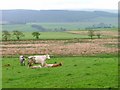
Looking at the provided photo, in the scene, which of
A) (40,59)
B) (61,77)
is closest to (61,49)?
(40,59)

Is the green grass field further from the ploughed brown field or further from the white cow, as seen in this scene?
the ploughed brown field

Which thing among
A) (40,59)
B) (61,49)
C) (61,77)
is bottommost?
(61,49)

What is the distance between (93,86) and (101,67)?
780cm

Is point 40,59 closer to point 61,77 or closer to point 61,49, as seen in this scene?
point 61,77

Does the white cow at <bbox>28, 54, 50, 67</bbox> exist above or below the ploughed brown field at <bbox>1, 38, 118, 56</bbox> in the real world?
above

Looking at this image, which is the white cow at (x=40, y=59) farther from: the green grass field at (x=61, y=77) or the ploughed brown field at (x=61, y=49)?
the ploughed brown field at (x=61, y=49)

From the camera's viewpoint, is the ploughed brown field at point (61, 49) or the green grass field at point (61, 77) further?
the ploughed brown field at point (61, 49)

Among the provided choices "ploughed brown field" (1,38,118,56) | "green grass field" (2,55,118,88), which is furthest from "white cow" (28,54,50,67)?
"ploughed brown field" (1,38,118,56)

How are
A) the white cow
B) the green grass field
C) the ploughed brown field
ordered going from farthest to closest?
the ploughed brown field
the white cow
the green grass field

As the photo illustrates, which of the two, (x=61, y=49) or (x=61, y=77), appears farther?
(x=61, y=49)

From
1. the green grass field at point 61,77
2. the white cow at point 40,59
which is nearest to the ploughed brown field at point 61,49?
the white cow at point 40,59

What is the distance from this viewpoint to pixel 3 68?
87.5ft

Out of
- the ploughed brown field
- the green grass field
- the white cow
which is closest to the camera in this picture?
the green grass field

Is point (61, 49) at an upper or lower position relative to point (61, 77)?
lower
